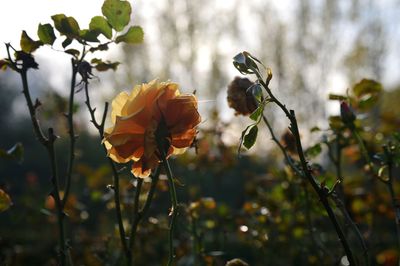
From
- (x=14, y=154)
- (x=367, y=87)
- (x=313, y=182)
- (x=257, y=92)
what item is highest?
(x=367, y=87)

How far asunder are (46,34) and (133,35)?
0.20m

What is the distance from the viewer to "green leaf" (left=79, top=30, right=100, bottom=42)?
43.1 inches

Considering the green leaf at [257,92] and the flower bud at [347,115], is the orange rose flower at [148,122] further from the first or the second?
the flower bud at [347,115]

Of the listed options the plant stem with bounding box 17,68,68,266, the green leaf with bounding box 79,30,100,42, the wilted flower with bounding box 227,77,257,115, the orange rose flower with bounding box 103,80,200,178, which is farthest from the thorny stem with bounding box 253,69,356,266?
the plant stem with bounding box 17,68,68,266

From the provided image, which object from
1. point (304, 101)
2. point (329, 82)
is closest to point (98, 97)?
point (304, 101)

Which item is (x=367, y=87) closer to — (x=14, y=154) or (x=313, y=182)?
(x=313, y=182)

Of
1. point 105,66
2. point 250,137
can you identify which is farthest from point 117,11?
point 250,137

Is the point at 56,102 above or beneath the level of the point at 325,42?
beneath

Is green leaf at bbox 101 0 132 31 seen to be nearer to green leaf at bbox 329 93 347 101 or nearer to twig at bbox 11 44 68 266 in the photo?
twig at bbox 11 44 68 266

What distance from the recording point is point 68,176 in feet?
3.82

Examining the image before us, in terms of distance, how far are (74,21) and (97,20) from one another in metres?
0.05

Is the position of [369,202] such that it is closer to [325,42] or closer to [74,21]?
[74,21]

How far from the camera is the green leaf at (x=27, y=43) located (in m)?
1.13

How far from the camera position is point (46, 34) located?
111 cm
